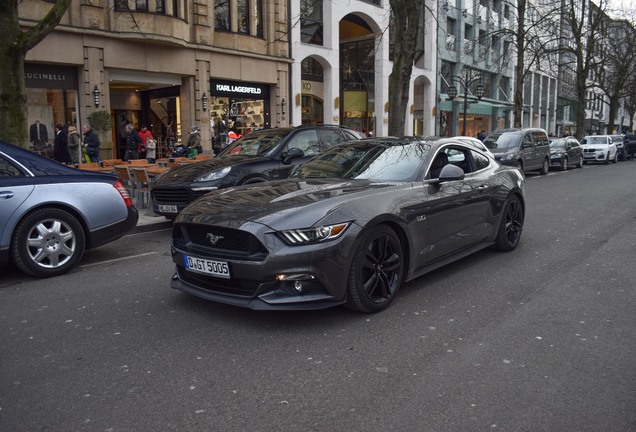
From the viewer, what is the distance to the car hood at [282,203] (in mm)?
4355

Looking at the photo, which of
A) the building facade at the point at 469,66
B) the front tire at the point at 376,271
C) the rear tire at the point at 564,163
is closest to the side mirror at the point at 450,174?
the front tire at the point at 376,271

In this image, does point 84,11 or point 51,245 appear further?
point 84,11

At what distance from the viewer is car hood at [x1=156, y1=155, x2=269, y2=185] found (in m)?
8.92

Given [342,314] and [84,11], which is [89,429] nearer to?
[342,314]

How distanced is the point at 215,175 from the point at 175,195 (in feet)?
2.39

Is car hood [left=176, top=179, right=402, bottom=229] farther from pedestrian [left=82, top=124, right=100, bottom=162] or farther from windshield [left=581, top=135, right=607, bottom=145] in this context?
windshield [left=581, top=135, right=607, bottom=145]

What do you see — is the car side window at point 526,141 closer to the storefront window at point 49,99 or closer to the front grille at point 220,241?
the storefront window at point 49,99

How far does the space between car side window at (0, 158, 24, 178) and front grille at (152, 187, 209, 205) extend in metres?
2.81

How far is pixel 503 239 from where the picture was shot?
23.3 feet

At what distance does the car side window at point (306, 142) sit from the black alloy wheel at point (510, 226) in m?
4.18

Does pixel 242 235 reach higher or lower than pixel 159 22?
lower

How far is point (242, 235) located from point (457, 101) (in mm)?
36332

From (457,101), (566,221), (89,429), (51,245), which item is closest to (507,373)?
(89,429)

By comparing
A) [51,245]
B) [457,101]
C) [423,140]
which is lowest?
[51,245]
